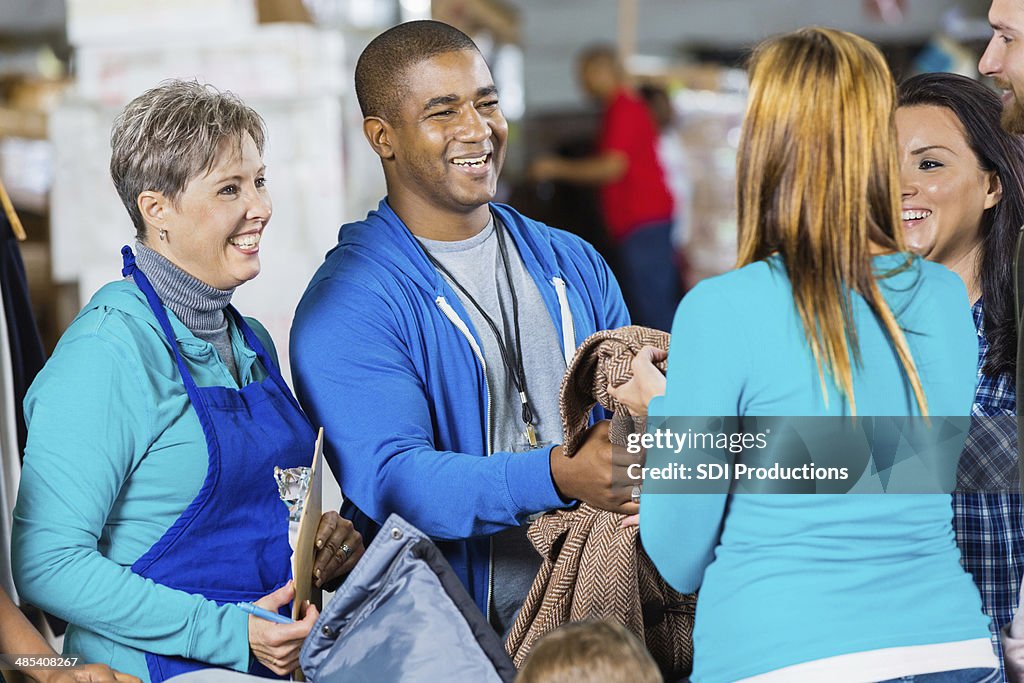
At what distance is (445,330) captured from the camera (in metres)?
2.12

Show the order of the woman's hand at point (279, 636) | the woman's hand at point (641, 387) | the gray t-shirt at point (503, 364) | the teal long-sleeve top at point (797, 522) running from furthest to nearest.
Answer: the gray t-shirt at point (503, 364) → the woman's hand at point (279, 636) → the woman's hand at point (641, 387) → the teal long-sleeve top at point (797, 522)

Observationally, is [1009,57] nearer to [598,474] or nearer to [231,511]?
[598,474]

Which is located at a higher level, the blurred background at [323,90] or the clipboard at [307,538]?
the blurred background at [323,90]

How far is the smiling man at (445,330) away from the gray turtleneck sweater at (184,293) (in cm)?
22

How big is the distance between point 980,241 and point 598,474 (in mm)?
896

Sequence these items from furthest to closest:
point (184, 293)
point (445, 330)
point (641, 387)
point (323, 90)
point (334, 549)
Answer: point (323, 90) → point (445, 330) → point (334, 549) → point (184, 293) → point (641, 387)

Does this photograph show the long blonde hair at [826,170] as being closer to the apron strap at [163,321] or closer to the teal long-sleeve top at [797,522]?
the teal long-sleeve top at [797,522]

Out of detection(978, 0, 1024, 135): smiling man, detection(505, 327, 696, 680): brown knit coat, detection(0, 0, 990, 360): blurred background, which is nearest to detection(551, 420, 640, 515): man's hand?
detection(505, 327, 696, 680): brown knit coat

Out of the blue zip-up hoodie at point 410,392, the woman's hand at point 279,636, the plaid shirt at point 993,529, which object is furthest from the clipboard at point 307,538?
the plaid shirt at point 993,529

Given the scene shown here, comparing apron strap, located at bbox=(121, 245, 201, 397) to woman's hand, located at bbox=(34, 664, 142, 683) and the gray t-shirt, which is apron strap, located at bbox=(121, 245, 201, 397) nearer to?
woman's hand, located at bbox=(34, 664, 142, 683)

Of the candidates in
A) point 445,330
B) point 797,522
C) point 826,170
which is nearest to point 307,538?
point 445,330

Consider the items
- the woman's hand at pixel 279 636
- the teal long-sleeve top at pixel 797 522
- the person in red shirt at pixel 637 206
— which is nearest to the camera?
the teal long-sleeve top at pixel 797 522

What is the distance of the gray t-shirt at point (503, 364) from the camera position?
214 cm

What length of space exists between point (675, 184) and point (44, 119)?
4565 mm
